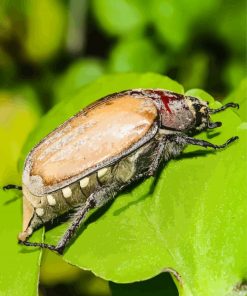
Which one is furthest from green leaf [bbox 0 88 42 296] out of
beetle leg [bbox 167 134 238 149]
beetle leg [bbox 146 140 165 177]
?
beetle leg [bbox 167 134 238 149]

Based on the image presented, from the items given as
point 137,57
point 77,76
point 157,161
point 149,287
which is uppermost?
point 77,76

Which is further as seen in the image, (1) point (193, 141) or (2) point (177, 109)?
(2) point (177, 109)

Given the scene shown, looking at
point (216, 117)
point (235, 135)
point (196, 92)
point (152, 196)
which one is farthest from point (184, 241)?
point (196, 92)

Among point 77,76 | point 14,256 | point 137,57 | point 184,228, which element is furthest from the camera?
point 77,76

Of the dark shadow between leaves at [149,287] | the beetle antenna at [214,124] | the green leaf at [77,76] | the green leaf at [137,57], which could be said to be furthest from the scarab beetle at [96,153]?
the green leaf at [77,76]

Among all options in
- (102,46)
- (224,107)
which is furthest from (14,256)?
(102,46)

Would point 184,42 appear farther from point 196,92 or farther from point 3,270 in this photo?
point 3,270

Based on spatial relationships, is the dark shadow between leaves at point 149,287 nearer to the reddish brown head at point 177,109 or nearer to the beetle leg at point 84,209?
the beetle leg at point 84,209

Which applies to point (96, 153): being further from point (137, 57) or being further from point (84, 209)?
point (137, 57)
